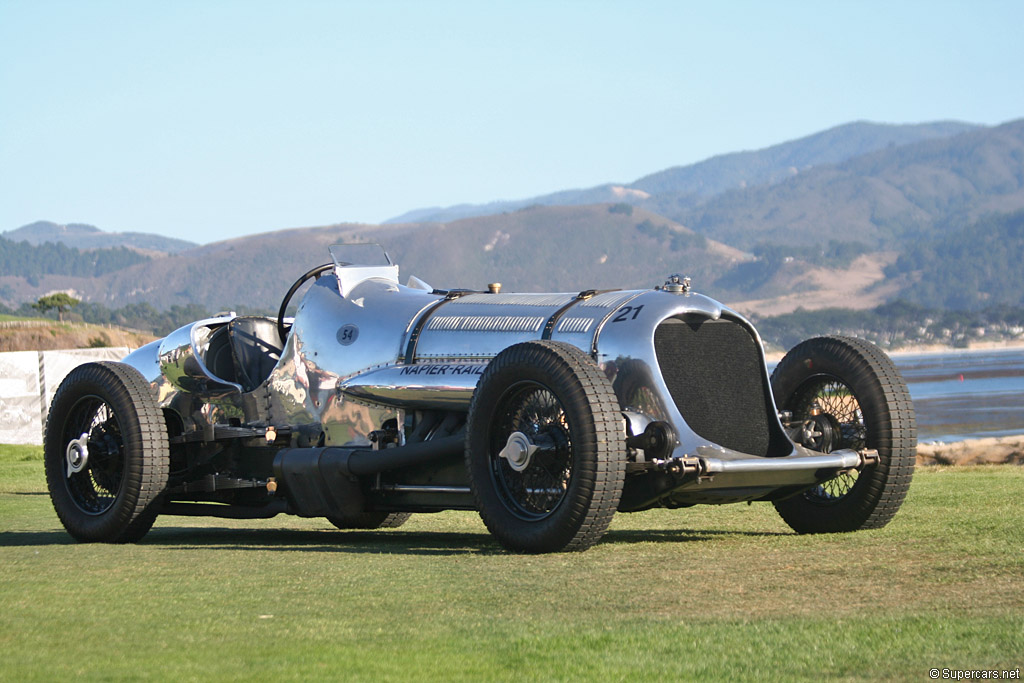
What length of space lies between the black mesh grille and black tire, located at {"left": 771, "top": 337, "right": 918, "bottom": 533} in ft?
2.22

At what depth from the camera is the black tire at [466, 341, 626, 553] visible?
23.1ft

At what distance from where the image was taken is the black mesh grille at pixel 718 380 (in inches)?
314

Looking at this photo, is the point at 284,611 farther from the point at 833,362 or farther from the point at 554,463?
the point at 833,362

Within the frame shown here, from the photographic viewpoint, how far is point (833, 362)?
28.8ft

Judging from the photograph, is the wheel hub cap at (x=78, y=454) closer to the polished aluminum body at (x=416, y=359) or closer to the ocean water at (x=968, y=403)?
the polished aluminum body at (x=416, y=359)

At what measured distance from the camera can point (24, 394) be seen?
1046 inches

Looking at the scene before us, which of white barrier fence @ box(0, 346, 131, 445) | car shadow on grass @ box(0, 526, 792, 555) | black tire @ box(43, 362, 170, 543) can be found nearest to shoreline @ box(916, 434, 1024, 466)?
car shadow on grass @ box(0, 526, 792, 555)

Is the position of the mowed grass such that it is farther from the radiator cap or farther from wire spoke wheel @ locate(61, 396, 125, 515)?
the radiator cap

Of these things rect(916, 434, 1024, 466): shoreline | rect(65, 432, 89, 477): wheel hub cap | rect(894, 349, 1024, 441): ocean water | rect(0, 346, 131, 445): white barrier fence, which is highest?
rect(65, 432, 89, 477): wheel hub cap

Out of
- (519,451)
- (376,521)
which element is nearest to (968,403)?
(376,521)

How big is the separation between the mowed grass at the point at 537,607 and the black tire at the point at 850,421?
0.83 ft

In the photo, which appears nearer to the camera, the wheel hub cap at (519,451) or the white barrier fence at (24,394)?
the wheel hub cap at (519,451)

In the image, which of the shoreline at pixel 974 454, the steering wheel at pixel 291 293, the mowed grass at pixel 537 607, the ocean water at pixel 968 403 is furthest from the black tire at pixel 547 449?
the ocean water at pixel 968 403


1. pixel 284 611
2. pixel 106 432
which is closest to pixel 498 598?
pixel 284 611
